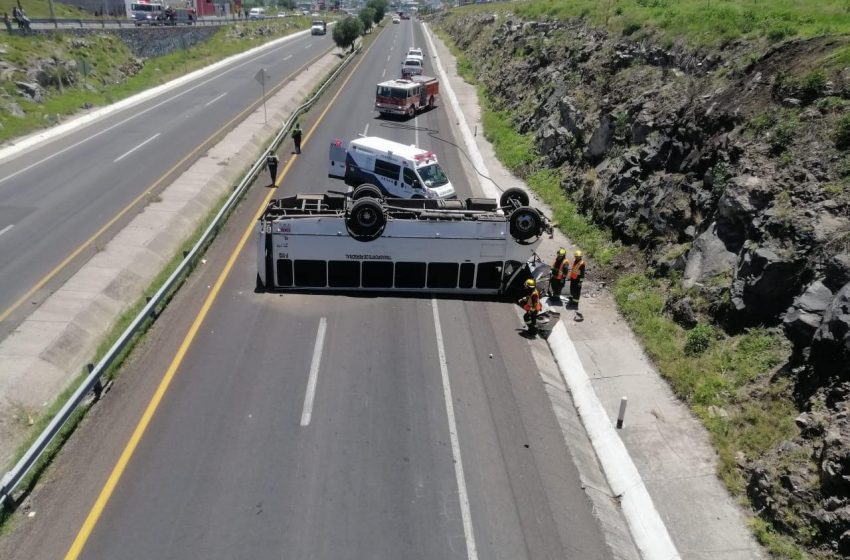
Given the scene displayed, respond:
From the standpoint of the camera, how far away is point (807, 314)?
1201cm

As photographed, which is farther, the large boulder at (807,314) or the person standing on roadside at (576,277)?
the person standing on roadside at (576,277)

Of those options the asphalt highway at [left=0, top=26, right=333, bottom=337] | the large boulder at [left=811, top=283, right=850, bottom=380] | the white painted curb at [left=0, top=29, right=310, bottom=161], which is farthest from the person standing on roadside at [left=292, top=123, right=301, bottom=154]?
the large boulder at [left=811, top=283, right=850, bottom=380]

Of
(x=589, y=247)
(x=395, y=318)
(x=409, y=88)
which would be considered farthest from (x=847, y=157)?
(x=409, y=88)

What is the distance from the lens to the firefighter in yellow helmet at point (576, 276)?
16812 mm

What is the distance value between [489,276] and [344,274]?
14.3 feet

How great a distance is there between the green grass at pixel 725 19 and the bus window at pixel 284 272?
18612 millimetres

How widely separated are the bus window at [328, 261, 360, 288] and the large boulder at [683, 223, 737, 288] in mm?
9314

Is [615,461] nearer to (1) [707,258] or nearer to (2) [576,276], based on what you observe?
(2) [576,276]

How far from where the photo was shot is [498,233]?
55.4 feet

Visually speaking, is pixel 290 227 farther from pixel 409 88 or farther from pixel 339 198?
pixel 409 88

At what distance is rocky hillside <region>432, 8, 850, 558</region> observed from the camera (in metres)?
10.4

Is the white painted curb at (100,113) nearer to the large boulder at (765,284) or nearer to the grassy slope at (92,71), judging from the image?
the grassy slope at (92,71)

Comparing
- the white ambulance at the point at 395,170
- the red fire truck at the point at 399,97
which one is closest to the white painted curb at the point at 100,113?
the white ambulance at the point at 395,170

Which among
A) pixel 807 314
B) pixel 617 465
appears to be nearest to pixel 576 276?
pixel 807 314
